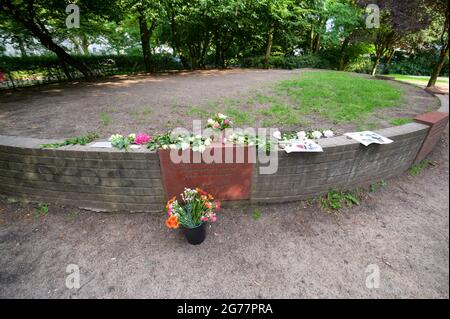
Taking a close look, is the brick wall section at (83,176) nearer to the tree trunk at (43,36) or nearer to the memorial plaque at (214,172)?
the memorial plaque at (214,172)

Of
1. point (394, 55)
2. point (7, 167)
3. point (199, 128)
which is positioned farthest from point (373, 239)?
point (394, 55)

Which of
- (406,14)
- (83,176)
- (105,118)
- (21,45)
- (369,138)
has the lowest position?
(83,176)

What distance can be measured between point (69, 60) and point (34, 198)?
668 cm

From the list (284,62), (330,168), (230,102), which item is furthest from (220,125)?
(284,62)

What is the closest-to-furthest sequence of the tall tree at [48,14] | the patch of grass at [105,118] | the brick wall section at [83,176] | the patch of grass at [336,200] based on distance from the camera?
the brick wall section at [83,176] < the patch of grass at [336,200] < the patch of grass at [105,118] < the tall tree at [48,14]

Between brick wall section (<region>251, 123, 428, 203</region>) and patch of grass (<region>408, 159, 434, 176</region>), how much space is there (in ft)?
2.63

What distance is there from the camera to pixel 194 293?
7.05 feet

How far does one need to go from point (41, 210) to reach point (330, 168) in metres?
3.79

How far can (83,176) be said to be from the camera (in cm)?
283

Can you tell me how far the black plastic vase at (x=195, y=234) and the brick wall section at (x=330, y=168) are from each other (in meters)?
0.84

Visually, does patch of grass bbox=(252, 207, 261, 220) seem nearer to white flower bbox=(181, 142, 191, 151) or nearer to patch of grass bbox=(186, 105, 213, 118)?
white flower bbox=(181, 142, 191, 151)

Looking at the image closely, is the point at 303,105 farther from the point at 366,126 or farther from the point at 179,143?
the point at 179,143

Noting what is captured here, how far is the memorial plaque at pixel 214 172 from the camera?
271 cm

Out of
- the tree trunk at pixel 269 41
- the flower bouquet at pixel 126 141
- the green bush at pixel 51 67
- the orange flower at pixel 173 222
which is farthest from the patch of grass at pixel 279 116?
the tree trunk at pixel 269 41
